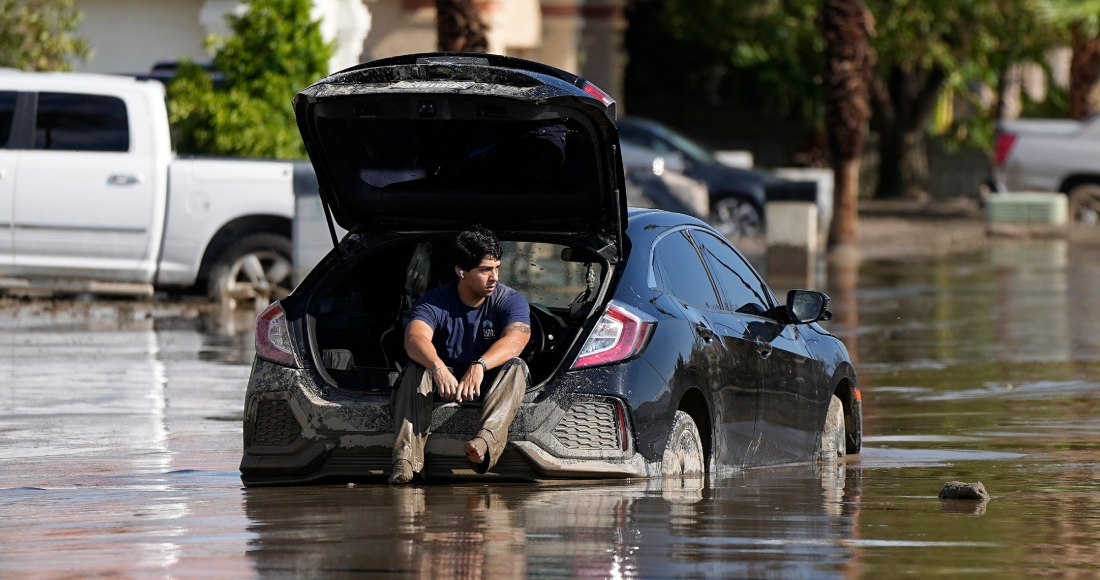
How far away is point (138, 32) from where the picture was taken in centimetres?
2412

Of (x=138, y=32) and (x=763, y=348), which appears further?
(x=138, y=32)

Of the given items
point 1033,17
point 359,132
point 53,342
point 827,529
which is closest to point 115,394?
point 53,342

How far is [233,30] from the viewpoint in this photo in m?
21.6

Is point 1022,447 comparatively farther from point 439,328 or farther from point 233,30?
point 233,30

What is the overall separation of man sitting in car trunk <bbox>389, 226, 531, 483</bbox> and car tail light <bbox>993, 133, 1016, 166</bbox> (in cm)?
2417

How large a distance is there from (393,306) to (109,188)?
29.1 ft

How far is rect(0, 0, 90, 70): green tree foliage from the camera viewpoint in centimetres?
2241

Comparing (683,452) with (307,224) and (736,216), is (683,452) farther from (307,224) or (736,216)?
(736,216)

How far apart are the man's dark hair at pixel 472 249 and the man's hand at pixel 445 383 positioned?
19.2 inches

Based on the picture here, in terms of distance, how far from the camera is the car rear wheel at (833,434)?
9.80m

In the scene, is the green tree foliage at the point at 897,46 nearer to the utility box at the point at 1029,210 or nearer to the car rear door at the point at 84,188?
the utility box at the point at 1029,210

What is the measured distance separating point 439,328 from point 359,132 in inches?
36.8

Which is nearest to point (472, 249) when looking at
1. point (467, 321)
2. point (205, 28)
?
point (467, 321)

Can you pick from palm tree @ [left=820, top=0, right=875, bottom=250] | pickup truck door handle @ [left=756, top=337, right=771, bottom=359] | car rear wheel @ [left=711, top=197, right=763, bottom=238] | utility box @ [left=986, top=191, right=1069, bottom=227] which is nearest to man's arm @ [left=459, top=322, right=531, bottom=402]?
pickup truck door handle @ [left=756, top=337, right=771, bottom=359]
